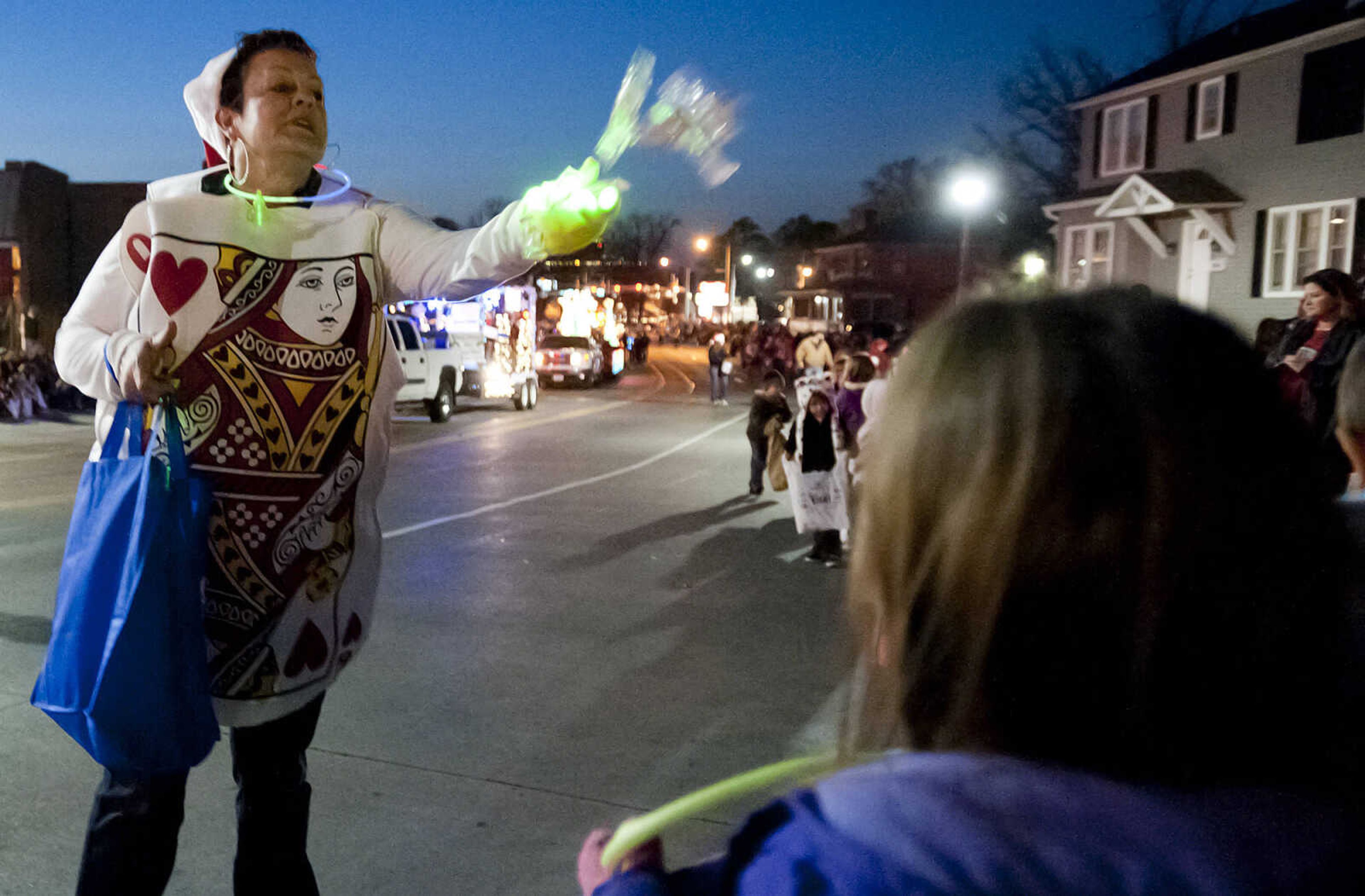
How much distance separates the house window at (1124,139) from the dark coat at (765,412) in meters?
16.2

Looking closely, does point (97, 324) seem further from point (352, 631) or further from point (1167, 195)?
point (1167, 195)

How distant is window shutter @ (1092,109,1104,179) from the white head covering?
86.9ft

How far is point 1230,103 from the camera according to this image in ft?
69.4

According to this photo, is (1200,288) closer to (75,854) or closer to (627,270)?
(75,854)

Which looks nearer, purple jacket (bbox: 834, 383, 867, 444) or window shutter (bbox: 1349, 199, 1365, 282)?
purple jacket (bbox: 834, 383, 867, 444)

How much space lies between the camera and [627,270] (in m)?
72.8

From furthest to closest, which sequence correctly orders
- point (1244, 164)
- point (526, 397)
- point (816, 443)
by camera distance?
point (526, 397) < point (1244, 164) < point (816, 443)

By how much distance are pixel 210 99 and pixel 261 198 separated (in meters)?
0.27

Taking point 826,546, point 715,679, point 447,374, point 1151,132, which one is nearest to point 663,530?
point 826,546

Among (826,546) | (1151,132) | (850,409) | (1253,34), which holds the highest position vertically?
(1253,34)

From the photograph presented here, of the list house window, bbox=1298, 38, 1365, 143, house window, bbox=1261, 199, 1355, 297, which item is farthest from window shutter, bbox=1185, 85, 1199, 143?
house window, bbox=1261, 199, 1355, 297

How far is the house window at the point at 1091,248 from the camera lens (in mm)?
24641

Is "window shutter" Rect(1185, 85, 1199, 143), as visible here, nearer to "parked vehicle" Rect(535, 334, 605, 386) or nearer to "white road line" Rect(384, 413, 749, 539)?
"white road line" Rect(384, 413, 749, 539)

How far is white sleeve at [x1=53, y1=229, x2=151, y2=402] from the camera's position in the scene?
7.68ft
